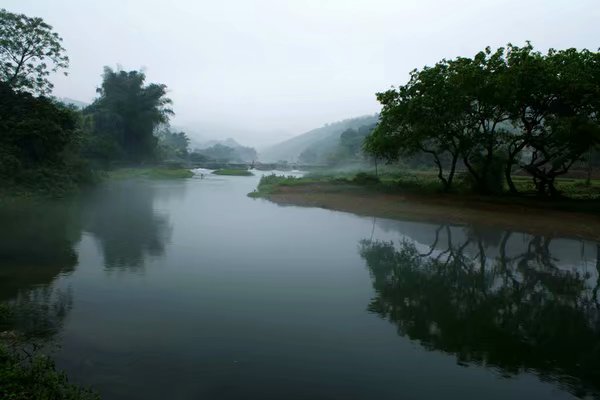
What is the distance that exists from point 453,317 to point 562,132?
20.3m

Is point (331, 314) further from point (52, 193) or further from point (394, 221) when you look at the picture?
point (52, 193)

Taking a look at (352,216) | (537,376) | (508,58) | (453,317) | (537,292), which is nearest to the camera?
(537,376)

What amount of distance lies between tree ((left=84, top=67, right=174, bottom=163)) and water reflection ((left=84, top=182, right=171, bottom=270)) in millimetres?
49979

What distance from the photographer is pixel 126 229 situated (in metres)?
21.8

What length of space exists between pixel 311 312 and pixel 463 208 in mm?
21046

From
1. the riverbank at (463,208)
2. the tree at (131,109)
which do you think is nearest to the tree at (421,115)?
the riverbank at (463,208)

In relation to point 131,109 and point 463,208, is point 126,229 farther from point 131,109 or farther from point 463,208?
point 131,109

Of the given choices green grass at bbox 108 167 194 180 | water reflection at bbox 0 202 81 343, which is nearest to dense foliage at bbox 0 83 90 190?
water reflection at bbox 0 202 81 343

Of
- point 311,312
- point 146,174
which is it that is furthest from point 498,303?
point 146,174

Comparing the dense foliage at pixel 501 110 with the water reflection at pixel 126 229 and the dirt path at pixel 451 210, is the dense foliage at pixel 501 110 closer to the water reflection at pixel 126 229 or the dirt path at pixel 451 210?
the dirt path at pixel 451 210

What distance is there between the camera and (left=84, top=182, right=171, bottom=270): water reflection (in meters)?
15.9

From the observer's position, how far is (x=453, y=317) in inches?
414

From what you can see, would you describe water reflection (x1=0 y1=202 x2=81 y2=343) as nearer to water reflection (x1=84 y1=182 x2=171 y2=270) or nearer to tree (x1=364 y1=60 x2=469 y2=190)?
water reflection (x1=84 y1=182 x2=171 y2=270)

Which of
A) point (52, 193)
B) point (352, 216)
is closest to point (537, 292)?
point (352, 216)
